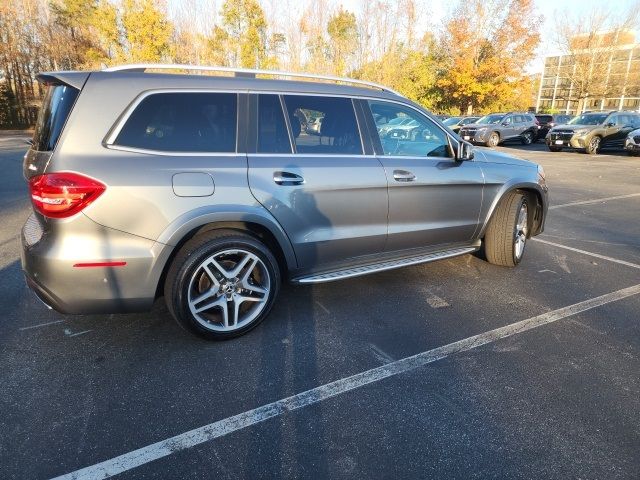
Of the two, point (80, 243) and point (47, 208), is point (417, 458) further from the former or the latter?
point (47, 208)

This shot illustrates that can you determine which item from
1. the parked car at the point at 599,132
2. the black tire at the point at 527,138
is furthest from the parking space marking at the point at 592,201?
the black tire at the point at 527,138

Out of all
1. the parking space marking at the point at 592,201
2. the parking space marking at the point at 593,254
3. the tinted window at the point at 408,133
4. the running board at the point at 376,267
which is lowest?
the parking space marking at the point at 593,254

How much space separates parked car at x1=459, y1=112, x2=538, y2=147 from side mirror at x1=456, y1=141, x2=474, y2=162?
60.0 ft

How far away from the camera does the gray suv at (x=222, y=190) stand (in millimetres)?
2691

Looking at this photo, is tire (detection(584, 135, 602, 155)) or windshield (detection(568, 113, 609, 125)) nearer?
tire (detection(584, 135, 602, 155))

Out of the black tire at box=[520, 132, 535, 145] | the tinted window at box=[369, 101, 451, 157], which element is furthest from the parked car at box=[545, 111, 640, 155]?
the tinted window at box=[369, 101, 451, 157]

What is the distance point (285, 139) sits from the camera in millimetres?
3322

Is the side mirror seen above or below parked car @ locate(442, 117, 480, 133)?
below

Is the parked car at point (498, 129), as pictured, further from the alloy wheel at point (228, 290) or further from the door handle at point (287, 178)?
the alloy wheel at point (228, 290)

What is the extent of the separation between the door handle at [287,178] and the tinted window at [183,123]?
361 mm

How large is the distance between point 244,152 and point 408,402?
1989 millimetres

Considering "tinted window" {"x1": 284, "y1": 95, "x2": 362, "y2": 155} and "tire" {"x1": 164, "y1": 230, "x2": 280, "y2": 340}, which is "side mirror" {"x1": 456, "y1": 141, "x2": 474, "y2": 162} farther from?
"tire" {"x1": 164, "y1": 230, "x2": 280, "y2": 340}

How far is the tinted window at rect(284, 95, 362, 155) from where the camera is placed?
3396 millimetres

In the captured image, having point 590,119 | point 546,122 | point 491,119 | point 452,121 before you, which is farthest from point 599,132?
point 452,121
